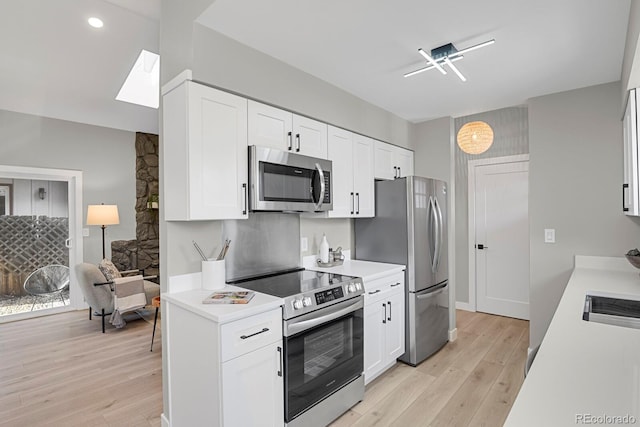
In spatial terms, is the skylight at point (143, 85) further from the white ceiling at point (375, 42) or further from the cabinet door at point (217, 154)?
the cabinet door at point (217, 154)

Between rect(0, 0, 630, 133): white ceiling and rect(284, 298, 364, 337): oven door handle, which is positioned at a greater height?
rect(0, 0, 630, 133): white ceiling

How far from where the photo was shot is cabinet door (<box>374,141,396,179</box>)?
3396 millimetres

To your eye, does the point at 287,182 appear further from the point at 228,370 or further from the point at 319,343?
the point at 228,370

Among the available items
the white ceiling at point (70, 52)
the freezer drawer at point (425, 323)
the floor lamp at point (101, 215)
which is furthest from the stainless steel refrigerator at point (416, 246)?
the floor lamp at point (101, 215)

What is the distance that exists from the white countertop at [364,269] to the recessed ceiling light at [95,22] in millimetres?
2591

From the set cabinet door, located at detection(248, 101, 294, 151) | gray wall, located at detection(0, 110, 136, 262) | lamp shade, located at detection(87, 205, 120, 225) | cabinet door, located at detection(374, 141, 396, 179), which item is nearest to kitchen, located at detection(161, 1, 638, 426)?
cabinet door, located at detection(248, 101, 294, 151)

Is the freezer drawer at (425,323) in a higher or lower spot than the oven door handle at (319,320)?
lower

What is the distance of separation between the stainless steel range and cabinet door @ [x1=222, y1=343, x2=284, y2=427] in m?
0.06

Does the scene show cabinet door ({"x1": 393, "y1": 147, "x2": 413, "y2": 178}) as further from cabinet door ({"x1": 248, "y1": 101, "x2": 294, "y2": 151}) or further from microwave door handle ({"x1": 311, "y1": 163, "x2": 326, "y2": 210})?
cabinet door ({"x1": 248, "y1": 101, "x2": 294, "y2": 151})

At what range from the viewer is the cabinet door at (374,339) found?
258 cm

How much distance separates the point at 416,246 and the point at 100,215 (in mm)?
4486

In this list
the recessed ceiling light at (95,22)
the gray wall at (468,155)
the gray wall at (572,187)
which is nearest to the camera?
the recessed ceiling light at (95,22)

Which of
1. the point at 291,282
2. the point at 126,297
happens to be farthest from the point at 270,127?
the point at 126,297

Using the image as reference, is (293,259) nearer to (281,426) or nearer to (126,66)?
(281,426)
